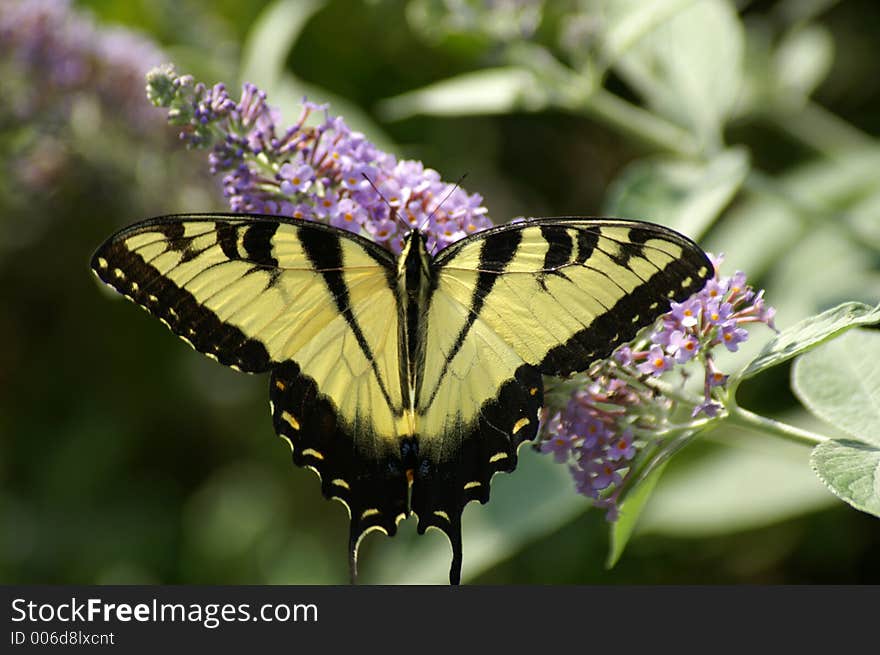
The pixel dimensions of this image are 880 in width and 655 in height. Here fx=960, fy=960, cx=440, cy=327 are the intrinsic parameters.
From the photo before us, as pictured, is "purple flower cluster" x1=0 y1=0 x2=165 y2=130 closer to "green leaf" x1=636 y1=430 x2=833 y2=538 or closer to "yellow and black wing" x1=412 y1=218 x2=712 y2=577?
"yellow and black wing" x1=412 y1=218 x2=712 y2=577

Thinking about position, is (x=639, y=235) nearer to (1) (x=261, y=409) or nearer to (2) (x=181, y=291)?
(2) (x=181, y=291)

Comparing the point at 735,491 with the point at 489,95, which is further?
the point at 735,491

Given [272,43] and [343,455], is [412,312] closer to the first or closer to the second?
[343,455]

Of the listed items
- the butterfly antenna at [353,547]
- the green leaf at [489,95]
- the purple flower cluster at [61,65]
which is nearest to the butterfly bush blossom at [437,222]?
the butterfly antenna at [353,547]

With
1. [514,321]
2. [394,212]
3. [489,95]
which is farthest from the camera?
[489,95]

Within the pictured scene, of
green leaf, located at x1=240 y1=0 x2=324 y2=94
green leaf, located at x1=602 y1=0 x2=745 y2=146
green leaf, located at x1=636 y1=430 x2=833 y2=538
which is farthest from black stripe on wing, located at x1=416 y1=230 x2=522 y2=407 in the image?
green leaf, located at x1=240 y1=0 x2=324 y2=94

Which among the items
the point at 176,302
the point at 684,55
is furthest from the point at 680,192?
the point at 176,302

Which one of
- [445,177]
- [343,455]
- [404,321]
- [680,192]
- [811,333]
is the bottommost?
[811,333]
